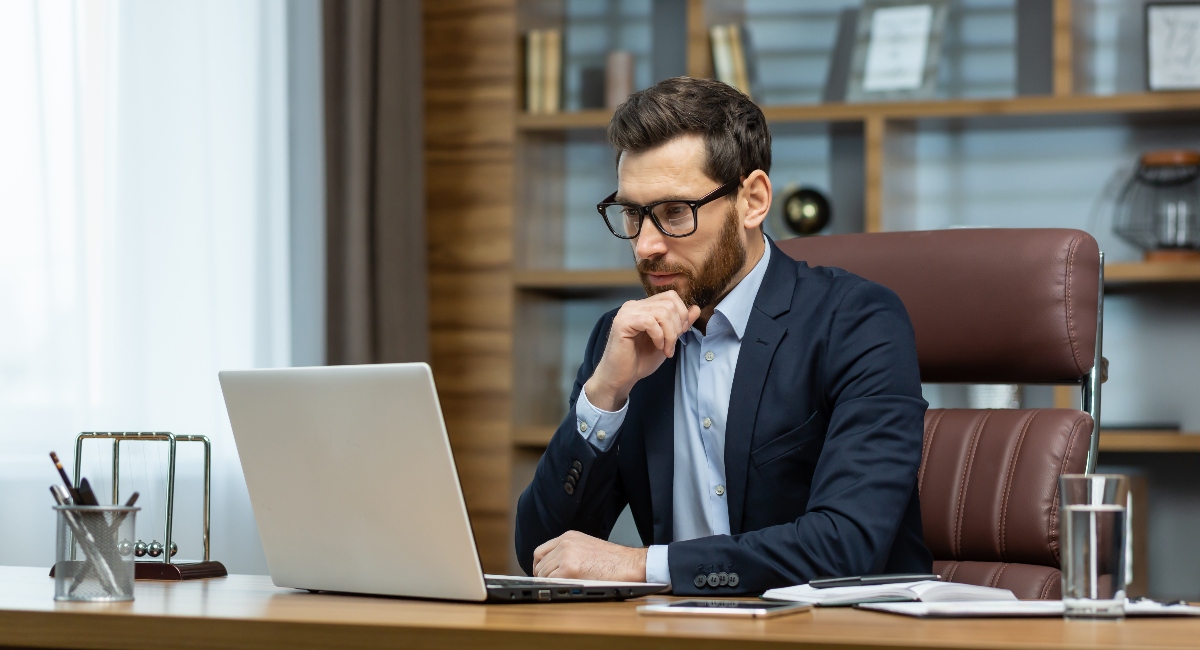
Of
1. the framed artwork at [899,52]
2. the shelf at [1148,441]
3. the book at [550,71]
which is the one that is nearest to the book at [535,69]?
the book at [550,71]

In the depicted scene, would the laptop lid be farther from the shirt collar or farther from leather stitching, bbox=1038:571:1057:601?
leather stitching, bbox=1038:571:1057:601

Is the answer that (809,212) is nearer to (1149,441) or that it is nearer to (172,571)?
(1149,441)

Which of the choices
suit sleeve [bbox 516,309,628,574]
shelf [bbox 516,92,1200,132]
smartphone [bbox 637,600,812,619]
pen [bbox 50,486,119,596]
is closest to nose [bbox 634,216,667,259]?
suit sleeve [bbox 516,309,628,574]

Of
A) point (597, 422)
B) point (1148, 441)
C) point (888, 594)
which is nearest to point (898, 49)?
point (1148, 441)

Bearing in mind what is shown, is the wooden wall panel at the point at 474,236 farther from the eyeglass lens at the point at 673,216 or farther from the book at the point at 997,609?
the book at the point at 997,609

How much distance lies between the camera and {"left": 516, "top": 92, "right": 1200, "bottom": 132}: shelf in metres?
2.98

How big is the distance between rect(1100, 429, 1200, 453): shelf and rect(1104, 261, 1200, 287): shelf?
348 mm

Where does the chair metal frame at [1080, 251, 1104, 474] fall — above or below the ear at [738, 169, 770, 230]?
below

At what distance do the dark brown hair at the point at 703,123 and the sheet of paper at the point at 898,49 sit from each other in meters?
1.52

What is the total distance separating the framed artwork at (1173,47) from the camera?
3045 millimetres

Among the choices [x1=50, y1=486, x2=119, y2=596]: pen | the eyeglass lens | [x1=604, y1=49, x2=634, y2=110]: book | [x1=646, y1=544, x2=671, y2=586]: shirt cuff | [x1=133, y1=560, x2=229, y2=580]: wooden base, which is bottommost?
[x1=133, y1=560, x2=229, y2=580]: wooden base

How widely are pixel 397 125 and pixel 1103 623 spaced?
2509 mm

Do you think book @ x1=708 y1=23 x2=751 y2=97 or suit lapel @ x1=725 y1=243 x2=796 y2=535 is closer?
suit lapel @ x1=725 y1=243 x2=796 y2=535

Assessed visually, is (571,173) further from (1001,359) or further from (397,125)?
(1001,359)
